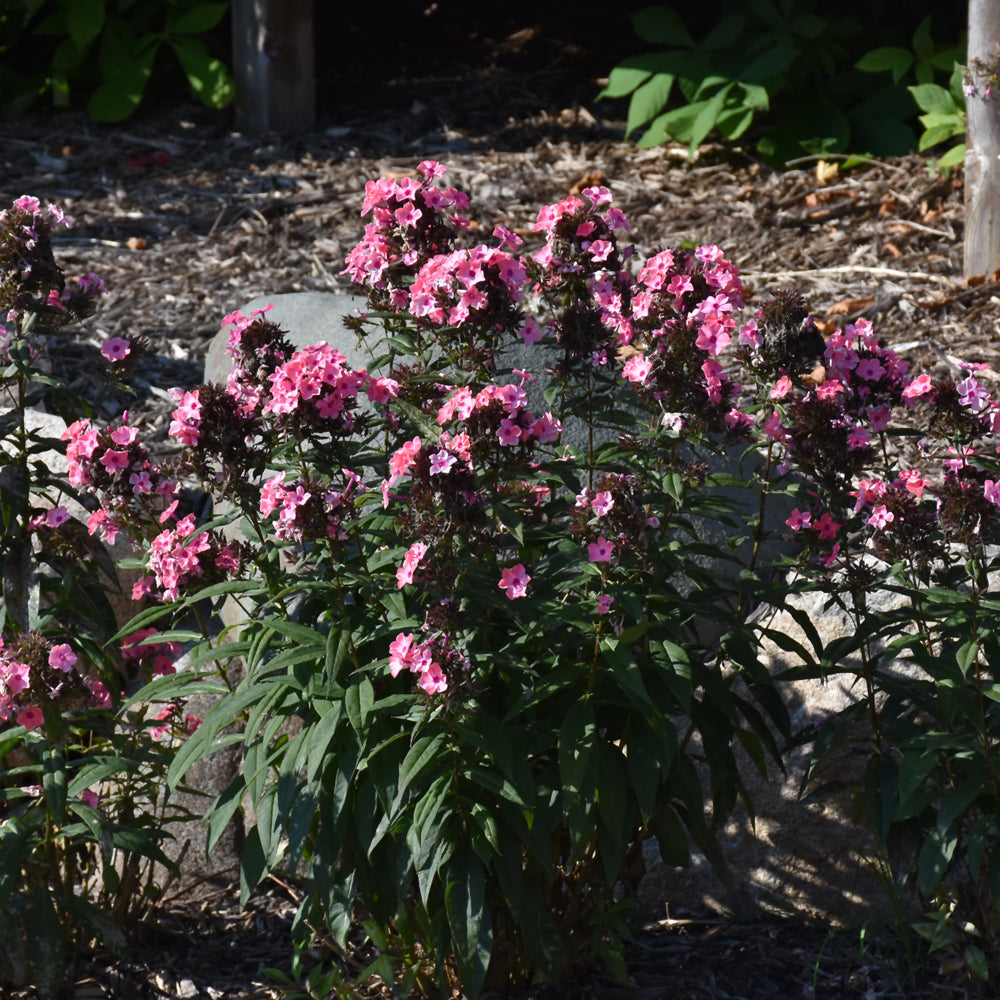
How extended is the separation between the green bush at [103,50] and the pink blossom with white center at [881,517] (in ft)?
18.4

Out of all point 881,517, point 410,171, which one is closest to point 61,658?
point 881,517

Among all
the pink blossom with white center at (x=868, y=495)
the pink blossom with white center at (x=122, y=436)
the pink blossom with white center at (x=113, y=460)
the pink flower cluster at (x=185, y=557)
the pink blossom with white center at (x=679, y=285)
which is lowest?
the pink flower cluster at (x=185, y=557)

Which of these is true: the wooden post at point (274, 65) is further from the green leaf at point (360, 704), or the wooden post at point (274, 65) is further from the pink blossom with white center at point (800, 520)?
the green leaf at point (360, 704)

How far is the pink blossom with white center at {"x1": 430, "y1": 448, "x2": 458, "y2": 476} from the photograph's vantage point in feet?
7.73

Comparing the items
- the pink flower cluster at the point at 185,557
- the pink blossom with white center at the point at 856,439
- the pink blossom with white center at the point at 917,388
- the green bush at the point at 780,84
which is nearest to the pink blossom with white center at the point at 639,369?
the pink blossom with white center at the point at 856,439

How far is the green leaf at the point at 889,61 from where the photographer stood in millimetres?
6465

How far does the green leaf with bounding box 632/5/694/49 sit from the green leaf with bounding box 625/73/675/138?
13.9 inches

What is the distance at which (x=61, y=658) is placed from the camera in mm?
2865

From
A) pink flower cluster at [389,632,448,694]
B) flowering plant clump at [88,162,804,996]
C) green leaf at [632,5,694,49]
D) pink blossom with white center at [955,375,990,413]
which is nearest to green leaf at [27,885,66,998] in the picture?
flowering plant clump at [88,162,804,996]

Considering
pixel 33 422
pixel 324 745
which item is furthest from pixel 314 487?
pixel 33 422

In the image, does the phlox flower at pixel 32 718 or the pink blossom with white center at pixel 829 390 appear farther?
the phlox flower at pixel 32 718

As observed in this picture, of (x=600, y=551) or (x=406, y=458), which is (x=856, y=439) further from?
(x=406, y=458)

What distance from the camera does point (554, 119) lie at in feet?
24.4

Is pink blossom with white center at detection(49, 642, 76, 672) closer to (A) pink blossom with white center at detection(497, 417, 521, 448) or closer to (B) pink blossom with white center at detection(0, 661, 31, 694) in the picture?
(B) pink blossom with white center at detection(0, 661, 31, 694)
